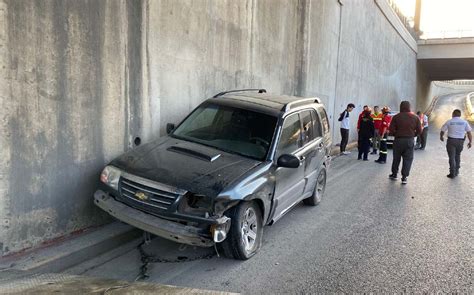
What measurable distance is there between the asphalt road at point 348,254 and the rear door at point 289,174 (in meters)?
0.47

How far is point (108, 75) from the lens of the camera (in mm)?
5164

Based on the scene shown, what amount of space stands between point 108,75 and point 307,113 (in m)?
3.11

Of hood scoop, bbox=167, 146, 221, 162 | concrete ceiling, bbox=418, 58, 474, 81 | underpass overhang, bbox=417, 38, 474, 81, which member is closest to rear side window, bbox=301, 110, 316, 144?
hood scoop, bbox=167, 146, 221, 162

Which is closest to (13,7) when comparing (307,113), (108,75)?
(108,75)

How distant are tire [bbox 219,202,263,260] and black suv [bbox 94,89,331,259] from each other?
0.01m

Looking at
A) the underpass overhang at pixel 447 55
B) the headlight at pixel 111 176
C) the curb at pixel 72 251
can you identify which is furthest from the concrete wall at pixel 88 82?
the underpass overhang at pixel 447 55

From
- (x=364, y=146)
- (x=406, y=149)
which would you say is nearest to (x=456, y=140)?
(x=406, y=149)

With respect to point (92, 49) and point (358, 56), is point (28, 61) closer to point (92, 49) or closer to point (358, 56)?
point (92, 49)

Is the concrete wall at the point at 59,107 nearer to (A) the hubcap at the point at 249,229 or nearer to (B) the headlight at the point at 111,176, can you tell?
(B) the headlight at the point at 111,176

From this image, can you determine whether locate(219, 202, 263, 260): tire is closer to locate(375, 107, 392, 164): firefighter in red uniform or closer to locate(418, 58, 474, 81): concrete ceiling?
locate(375, 107, 392, 164): firefighter in red uniform

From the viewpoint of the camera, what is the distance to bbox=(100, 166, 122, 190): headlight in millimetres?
4598

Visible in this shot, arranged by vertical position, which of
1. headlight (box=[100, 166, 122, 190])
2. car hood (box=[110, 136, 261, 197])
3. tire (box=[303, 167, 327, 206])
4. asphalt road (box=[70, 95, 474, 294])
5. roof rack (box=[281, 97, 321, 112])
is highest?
roof rack (box=[281, 97, 321, 112])

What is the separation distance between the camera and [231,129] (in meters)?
5.54

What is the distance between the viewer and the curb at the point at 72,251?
3.96 m
